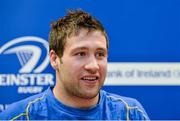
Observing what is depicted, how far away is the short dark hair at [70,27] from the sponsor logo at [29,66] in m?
0.77

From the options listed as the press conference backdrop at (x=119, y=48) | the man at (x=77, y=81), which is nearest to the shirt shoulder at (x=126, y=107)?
the man at (x=77, y=81)

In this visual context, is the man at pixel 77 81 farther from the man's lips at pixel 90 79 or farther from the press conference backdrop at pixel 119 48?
the press conference backdrop at pixel 119 48

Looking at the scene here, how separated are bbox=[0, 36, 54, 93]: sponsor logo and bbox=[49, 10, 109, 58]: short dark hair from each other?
765 mm

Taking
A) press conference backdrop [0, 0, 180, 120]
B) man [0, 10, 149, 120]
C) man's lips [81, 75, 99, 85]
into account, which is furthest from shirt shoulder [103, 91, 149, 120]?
press conference backdrop [0, 0, 180, 120]

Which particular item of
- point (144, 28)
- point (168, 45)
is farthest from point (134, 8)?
point (168, 45)

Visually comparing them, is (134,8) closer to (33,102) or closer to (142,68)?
(142,68)

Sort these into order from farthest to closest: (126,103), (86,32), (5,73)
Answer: (5,73) < (126,103) < (86,32)

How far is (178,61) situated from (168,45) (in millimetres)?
100

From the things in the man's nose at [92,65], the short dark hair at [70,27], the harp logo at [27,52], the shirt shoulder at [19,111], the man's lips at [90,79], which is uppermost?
the harp logo at [27,52]

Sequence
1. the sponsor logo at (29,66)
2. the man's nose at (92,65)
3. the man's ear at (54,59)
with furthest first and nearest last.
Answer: the sponsor logo at (29,66)
the man's ear at (54,59)
the man's nose at (92,65)

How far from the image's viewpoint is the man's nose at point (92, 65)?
4.15 ft

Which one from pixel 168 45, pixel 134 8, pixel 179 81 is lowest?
pixel 179 81

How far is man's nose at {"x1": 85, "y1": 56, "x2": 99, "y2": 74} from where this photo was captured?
1.26 m

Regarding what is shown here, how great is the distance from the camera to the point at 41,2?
7.10 feet
